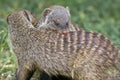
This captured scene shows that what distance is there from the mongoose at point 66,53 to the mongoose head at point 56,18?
0.65 m

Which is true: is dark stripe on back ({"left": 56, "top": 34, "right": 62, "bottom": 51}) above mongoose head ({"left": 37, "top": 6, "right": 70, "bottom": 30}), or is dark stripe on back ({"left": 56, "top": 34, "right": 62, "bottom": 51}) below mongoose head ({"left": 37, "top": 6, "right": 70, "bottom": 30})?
below

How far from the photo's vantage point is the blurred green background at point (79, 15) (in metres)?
5.95

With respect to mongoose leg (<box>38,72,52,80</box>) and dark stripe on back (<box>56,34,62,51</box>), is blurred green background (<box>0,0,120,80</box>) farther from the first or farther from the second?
dark stripe on back (<box>56,34,62,51</box>)

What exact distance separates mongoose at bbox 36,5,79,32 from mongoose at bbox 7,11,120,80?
54 cm

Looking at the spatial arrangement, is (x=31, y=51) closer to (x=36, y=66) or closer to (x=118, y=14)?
(x=36, y=66)

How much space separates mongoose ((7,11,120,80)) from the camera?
4.91m

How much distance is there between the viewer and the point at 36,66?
5180 mm

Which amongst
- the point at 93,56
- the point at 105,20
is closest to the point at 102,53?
the point at 93,56

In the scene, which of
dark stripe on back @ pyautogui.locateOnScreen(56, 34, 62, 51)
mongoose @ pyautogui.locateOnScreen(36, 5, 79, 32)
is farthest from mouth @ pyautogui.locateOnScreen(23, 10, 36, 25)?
dark stripe on back @ pyautogui.locateOnScreen(56, 34, 62, 51)

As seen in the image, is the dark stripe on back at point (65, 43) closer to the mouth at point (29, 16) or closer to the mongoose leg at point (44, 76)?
the mongoose leg at point (44, 76)

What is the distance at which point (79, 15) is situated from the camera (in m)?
9.23

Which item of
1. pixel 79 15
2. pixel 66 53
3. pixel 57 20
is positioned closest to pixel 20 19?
pixel 66 53

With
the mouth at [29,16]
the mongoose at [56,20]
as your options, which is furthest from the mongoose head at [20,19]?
the mongoose at [56,20]

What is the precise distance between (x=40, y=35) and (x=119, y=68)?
86cm
